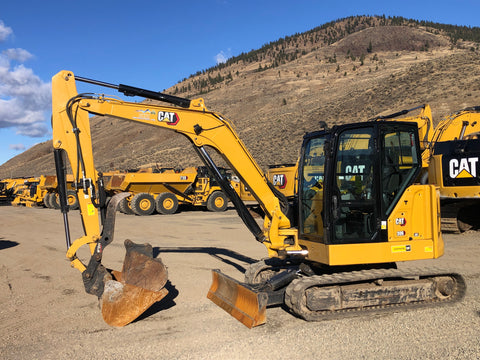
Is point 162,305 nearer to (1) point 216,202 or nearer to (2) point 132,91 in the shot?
(2) point 132,91

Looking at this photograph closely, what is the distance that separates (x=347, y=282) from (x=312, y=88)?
188 feet

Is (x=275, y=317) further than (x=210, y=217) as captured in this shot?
No

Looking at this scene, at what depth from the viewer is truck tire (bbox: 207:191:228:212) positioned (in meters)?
22.5

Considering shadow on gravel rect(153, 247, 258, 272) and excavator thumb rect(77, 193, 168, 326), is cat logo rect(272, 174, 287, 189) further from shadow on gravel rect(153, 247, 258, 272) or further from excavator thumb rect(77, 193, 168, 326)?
excavator thumb rect(77, 193, 168, 326)

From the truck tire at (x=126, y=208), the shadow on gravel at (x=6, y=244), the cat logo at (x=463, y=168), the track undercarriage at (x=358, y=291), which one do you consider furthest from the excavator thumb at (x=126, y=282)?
the truck tire at (x=126, y=208)

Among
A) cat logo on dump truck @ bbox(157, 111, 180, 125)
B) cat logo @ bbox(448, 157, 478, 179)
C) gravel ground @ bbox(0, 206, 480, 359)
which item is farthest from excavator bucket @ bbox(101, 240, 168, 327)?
cat logo @ bbox(448, 157, 478, 179)

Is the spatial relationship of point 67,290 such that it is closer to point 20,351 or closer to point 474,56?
point 20,351

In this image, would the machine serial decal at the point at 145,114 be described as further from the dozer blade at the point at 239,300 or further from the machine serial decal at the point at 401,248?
the machine serial decal at the point at 401,248

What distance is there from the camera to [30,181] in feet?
106

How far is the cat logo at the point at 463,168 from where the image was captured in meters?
11.7

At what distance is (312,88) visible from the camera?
200ft

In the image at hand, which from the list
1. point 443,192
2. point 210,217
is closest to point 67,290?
point 443,192

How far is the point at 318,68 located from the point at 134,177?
55.2 meters

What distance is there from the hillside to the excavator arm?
27.6 m
